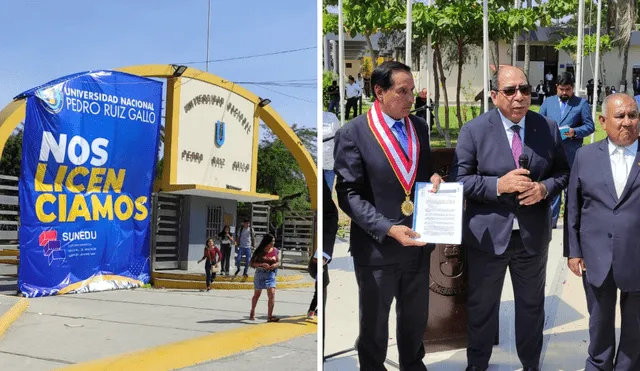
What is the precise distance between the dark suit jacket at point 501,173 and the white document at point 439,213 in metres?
0.30

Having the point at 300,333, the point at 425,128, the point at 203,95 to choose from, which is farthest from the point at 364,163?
the point at 203,95

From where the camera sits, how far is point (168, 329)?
1987 millimetres

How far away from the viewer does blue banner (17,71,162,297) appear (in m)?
1.64

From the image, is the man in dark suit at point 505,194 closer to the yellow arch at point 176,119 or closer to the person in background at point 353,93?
the person in background at point 353,93

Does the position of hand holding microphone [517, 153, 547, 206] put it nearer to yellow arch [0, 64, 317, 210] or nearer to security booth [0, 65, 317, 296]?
yellow arch [0, 64, 317, 210]

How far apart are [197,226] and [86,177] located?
0.85 ft

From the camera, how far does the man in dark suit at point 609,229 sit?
2961 mm

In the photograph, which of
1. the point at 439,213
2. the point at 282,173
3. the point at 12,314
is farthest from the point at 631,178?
the point at 12,314

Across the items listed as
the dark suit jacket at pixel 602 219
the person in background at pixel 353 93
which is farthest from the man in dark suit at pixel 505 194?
the person in background at pixel 353 93

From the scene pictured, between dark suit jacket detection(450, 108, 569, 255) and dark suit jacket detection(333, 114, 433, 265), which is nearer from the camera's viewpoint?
dark suit jacket detection(333, 114, 433, 265)

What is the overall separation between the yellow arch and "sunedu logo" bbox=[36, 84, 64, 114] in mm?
42

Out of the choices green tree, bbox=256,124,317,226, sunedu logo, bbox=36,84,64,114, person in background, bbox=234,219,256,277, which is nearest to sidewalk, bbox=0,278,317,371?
person in background, bbox=234,219,256,277

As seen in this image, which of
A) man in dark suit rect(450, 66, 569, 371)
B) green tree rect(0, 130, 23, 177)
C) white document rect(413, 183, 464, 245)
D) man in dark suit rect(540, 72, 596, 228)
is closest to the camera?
green tree rect(0, 130, 23, 177)

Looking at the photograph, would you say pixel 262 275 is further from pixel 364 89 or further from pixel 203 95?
pixel 364 89
